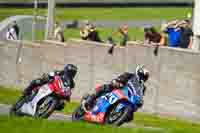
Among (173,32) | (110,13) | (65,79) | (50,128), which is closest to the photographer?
(50,128)

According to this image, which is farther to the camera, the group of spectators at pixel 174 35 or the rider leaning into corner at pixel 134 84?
the group of spectators at pixel 174 35

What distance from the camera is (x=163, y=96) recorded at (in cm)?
1955

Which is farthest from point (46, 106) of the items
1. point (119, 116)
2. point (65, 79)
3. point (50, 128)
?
point (50, 128)

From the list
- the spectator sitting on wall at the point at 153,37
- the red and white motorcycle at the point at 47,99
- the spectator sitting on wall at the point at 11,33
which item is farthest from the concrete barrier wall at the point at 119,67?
the red and white motorcycle at the point at 47,99

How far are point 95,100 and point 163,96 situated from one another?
5758mm

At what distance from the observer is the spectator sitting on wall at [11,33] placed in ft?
88.4

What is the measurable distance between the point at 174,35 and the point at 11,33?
928cm

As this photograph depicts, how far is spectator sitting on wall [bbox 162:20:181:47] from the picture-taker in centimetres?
1888

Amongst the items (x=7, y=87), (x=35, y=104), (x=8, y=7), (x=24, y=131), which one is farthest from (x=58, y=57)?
(x=8, y=7)

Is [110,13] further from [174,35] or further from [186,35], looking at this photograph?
[186,35]

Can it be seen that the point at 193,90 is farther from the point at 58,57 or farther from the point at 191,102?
the point at 58,57

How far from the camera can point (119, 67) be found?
68.8ft

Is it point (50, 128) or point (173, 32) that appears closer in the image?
point (50, 128)

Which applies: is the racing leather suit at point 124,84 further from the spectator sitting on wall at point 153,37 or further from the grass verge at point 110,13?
the grass verge at point 110,13
